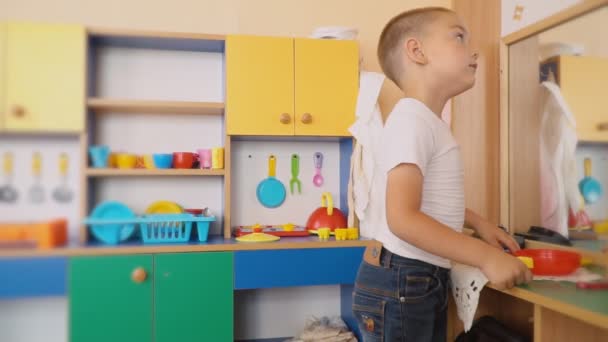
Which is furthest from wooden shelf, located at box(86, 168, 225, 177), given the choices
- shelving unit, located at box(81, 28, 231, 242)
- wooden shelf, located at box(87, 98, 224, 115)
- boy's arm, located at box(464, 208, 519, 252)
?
boy's arm, located at box(464, 208, 519, 252)

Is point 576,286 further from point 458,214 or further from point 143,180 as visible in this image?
point 143,180

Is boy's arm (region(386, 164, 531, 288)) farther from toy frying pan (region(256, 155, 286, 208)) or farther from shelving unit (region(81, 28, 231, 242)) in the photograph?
toy frying pan (region(256, 155, 286, 208))

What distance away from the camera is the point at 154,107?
3.26 feet

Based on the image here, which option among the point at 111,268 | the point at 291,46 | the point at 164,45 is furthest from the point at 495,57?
the point at 111,268

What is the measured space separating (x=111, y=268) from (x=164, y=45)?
481 millimetres

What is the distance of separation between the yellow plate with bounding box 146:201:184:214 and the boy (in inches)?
17.1

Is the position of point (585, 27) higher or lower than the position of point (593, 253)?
higher

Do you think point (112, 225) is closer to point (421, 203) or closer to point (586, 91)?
point (421, 203)

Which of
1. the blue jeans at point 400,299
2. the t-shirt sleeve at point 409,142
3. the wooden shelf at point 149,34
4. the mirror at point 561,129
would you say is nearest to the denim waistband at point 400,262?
the blue jeans at point 400,299

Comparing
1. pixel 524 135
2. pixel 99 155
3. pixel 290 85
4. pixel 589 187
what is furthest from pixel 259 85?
pixel 589 187

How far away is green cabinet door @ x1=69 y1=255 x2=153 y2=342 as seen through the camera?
852 millimetres

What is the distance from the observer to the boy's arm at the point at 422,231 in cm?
63

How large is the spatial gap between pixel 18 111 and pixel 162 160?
29 centimetres

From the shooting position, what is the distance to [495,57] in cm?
117
